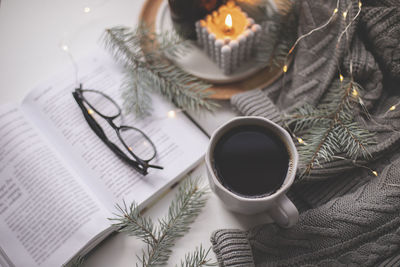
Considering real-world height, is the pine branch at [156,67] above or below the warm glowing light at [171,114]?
above

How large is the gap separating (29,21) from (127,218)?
0.60 meters

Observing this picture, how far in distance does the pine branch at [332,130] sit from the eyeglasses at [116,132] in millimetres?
307

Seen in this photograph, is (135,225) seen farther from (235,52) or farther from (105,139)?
(235,52)

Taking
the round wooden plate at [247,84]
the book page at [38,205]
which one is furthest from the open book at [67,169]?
the round wooden plate at [247,84]

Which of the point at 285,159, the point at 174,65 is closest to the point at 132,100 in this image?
the point at 174,65

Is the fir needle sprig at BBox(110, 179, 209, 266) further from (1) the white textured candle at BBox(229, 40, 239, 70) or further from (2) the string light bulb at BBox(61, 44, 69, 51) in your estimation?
(2) the string light bulb at BBox(61, 44, 69, 51)

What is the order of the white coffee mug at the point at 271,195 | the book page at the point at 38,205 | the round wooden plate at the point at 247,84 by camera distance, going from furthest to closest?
the round wooden plate at the point at 247,84
the book page at the point at 38,205
the white coffee mug at the point at 271,195

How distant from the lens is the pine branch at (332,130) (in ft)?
1.93

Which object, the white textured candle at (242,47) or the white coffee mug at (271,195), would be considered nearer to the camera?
the white coffee mug at (271,195)

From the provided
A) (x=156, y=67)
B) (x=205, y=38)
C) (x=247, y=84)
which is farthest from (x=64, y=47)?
(x=247, y=84)

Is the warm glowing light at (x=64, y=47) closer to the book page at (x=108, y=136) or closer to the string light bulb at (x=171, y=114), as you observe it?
the book page at (x=108, y=136)

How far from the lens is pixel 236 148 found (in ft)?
1.89

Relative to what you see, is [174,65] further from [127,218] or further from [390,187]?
[390,187]

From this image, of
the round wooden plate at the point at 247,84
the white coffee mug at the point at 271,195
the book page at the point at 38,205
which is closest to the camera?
the white coffee mug at the point at 271,195
